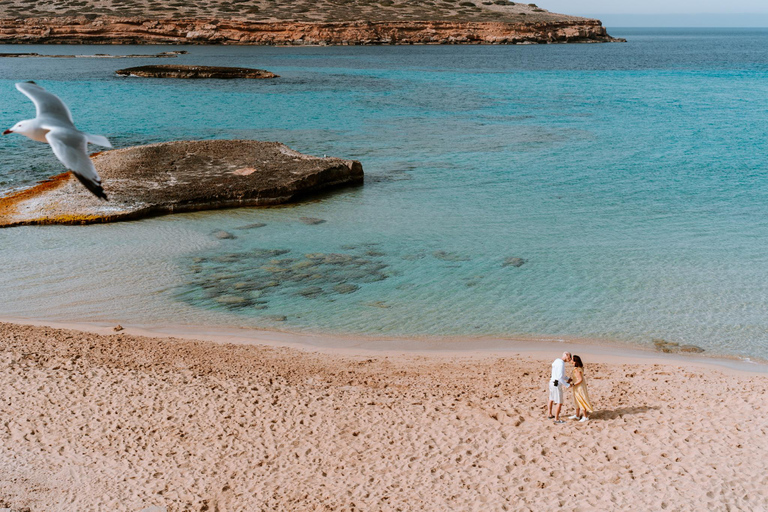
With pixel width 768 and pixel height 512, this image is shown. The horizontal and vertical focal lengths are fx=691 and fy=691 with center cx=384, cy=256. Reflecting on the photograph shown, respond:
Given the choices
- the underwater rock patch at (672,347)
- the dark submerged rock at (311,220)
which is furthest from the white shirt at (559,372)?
the dark submerged rock at (311,220)

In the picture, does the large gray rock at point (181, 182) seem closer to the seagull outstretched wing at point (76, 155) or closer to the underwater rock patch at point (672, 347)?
the seagull outstretched wing at point (76, 155)

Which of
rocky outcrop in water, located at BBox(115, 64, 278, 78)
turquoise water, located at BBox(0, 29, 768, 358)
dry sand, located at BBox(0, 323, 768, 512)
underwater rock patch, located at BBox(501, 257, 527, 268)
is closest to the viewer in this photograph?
dry sand, located at BBox(0, 323, 768, 512)

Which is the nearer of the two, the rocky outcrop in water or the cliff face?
the rocky outcrop in water

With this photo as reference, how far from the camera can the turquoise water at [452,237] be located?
13.7 m

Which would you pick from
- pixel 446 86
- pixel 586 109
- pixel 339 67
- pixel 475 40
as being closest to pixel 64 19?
pixel 339 67

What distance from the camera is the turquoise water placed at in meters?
13.7

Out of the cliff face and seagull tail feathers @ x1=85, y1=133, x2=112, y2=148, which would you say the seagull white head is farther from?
the cliff face

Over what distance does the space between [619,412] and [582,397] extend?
25.0 inches

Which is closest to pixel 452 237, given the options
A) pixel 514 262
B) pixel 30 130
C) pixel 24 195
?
pixel 514 262

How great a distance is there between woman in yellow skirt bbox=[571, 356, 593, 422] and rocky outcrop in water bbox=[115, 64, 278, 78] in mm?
53987

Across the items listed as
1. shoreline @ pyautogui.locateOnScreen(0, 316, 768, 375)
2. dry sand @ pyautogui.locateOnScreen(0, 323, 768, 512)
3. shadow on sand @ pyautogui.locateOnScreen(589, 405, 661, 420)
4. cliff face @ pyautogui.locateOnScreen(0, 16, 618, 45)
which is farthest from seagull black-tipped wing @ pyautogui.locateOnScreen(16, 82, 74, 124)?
cliff face @ pyautogui.locateOnScreen(0, 16, 618, 45)

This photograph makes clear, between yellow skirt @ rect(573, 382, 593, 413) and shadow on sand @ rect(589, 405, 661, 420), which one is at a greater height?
yellow skirt @ rect(573, 382, 593, 413)

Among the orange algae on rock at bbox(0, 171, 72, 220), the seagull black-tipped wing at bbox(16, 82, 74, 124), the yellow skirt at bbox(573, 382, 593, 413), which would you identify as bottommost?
the yellow skirt at bbox(573, 382, 593, 413)

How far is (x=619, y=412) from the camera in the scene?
988cm
